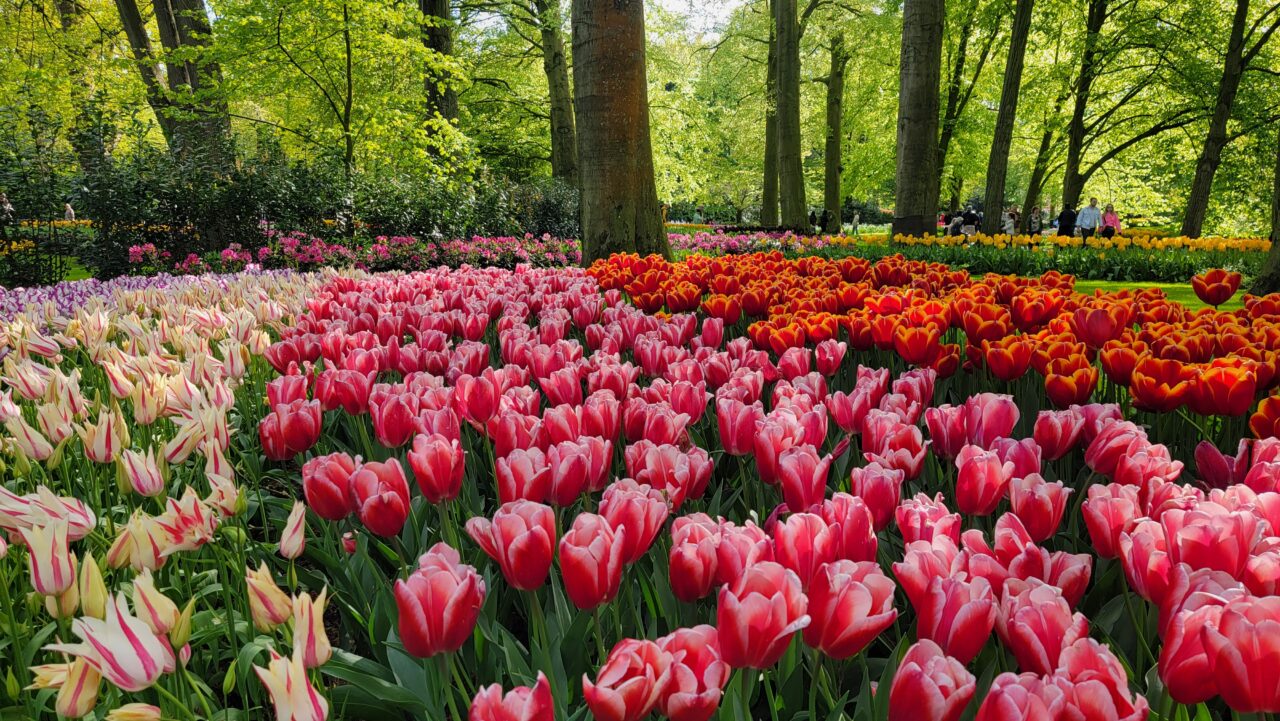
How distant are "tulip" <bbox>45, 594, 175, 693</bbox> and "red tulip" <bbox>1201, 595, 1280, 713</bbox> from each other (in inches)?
51.5

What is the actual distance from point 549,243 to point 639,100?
23.1ft

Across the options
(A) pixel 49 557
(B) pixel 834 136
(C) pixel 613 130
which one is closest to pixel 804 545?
(A) pixel 49 557

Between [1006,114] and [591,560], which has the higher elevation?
[1006,114]

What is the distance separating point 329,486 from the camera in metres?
1.49

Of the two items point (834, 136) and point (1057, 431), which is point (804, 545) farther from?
point (834, 136)

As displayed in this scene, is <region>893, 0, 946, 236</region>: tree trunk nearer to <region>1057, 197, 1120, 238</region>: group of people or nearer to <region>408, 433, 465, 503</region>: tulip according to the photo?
<region>1057, 197, 1120, 238</region>: group of people

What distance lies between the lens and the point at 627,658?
2.85 ft

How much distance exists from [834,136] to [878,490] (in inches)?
1056

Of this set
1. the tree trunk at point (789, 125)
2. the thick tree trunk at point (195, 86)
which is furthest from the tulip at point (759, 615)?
the tree trunk at point (789, 125)

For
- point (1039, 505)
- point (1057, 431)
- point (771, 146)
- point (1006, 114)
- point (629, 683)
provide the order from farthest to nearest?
1. point (771, 146)
2. point (1006, 114)
3. point (1057, 431)
4. point (1039, 505)
5. point (629, 683)

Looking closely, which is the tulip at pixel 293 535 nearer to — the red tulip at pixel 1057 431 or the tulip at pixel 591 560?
the tulip at pixel 591 560

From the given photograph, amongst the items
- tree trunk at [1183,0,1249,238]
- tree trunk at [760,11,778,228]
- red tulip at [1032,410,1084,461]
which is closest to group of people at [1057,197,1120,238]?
tree trunk at [1183,0,1249,238]

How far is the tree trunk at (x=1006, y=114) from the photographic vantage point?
51.0 feet

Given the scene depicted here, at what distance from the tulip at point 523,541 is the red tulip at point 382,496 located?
299mm
